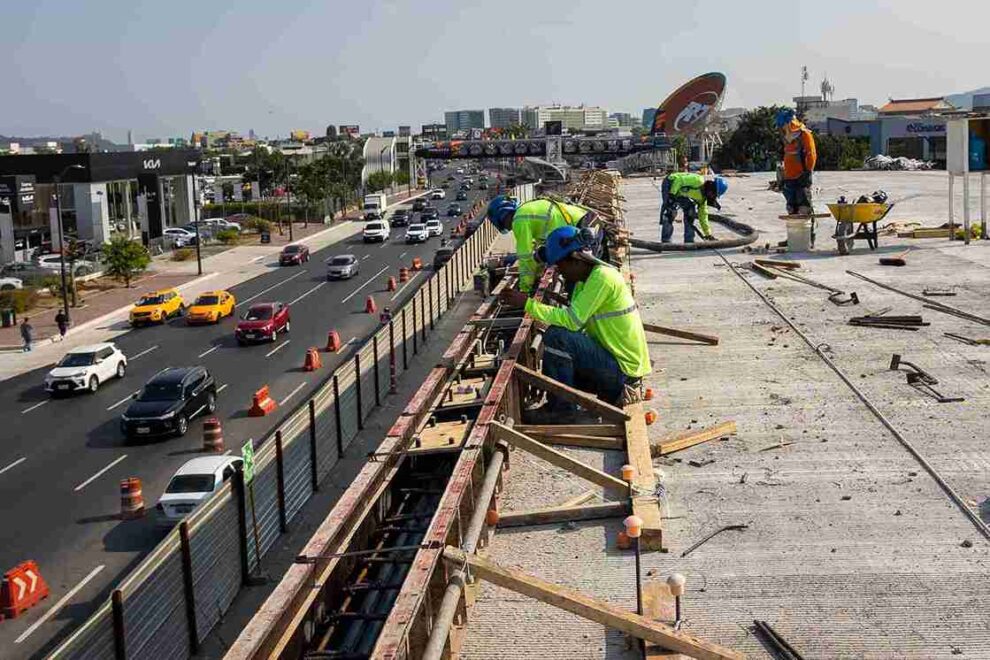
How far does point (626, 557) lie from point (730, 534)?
0.81m

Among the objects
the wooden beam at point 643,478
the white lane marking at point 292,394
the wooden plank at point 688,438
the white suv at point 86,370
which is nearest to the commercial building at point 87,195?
the white suv at point 86,370

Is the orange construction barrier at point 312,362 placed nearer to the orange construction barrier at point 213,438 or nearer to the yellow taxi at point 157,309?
the orange construction barrier at point 213,438

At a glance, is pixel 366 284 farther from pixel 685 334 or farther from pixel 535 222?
pixel 685 334

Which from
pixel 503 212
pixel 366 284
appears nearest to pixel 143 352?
pixel 366 284

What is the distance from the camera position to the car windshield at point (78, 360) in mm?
32906

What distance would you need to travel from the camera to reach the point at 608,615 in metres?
5.25

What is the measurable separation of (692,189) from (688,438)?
59.7ft

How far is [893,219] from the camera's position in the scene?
110 feet

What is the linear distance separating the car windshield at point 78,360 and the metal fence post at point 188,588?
22.1 m

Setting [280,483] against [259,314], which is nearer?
[280,483]

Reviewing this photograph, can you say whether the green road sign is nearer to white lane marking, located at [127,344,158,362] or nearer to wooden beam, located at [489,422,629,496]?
wooden beam, located at [489,422,629,496]

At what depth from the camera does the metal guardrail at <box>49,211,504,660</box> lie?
11086 mm

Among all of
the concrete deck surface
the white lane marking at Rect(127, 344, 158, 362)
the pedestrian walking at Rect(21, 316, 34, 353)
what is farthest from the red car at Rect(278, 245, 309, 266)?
the concrete deck surface

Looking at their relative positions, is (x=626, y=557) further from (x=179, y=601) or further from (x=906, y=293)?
(x=906, y=293)
